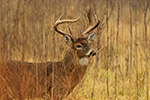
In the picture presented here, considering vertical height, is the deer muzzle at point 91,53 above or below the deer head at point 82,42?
below

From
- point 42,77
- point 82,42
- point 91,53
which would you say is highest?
point 82,42

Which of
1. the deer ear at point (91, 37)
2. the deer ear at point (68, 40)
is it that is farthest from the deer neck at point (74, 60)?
the deer ear at point (91, 37)

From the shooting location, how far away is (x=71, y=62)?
13.5ft

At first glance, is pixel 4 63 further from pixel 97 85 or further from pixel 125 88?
→ pixel 125 88

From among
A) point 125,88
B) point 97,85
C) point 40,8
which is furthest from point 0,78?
point 125,88

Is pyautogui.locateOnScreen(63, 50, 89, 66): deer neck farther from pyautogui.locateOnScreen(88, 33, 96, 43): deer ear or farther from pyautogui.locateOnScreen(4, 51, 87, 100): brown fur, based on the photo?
pyautogui.locateOnScreen(88, 33, 96, 43): deer ear

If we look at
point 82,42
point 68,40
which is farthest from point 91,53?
point 68,40

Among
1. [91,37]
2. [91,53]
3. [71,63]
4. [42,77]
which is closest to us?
[42,77]

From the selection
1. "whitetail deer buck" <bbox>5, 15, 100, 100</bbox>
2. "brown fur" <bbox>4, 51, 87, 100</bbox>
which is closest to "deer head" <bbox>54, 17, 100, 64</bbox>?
"whitetail deer buck" <bbox>5, 15, 100, 100</bbox>

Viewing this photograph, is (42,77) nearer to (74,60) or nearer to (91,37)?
(74,60)

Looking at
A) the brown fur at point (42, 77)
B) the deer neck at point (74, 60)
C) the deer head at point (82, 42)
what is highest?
the deer head at point (82, 42)

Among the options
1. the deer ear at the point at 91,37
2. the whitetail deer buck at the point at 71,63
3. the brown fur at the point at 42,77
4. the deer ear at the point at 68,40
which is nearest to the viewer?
the brown fur at the point at 42,77

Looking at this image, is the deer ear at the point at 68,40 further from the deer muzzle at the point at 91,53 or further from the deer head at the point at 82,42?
the deer muzzle at the point at 91,53

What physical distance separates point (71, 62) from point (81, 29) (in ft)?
1.86
